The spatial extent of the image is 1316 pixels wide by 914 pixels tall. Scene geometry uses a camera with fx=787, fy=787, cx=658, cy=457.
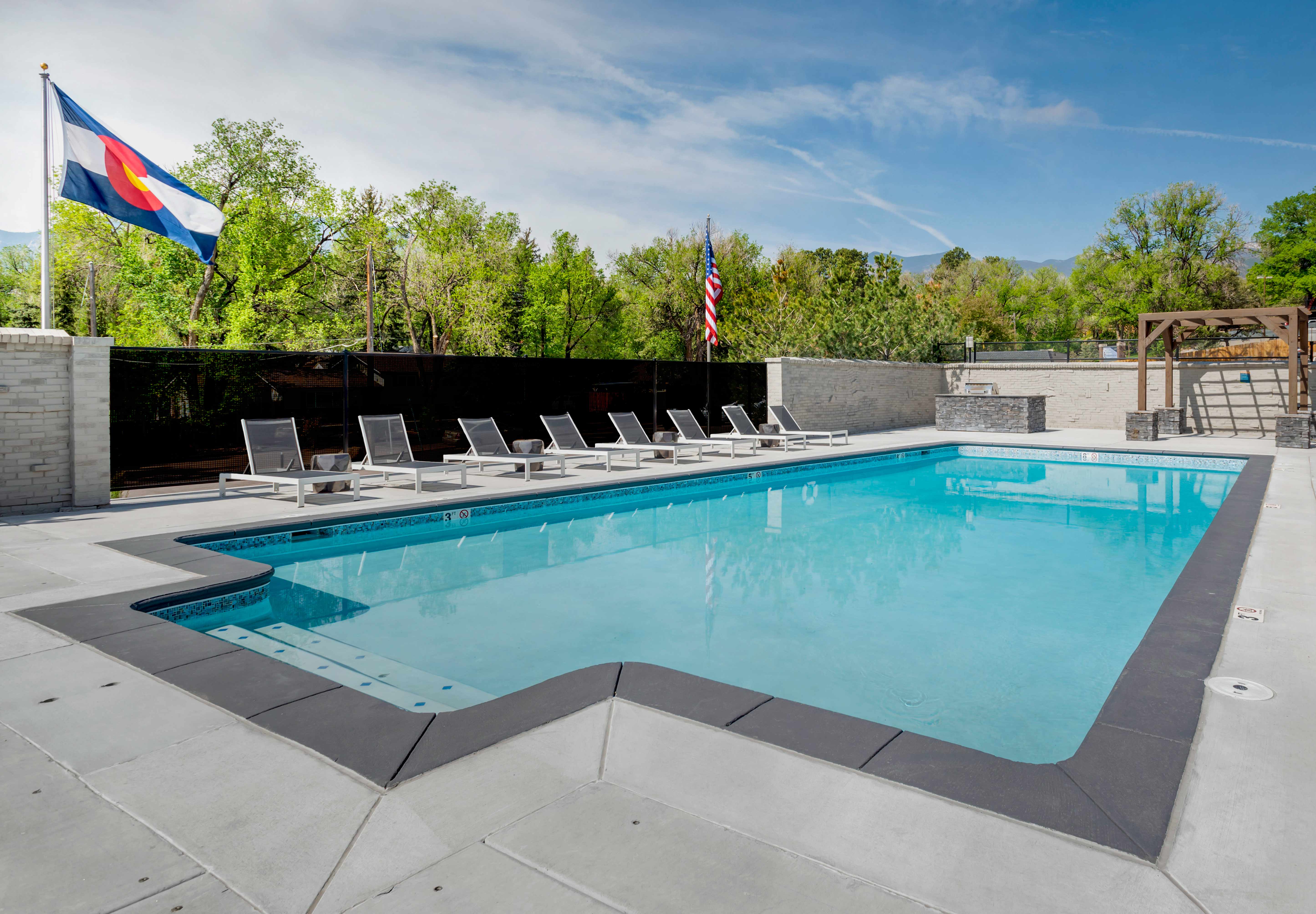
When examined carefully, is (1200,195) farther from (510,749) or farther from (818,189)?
(510,749)

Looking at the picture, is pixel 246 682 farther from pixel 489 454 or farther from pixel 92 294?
pixel 92 294

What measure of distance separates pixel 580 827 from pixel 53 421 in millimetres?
8107

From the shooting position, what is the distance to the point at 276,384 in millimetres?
10203

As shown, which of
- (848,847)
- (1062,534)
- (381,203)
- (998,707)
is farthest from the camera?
(381,203)

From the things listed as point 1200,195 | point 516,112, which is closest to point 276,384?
point 516,112

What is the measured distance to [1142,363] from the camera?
1709cm

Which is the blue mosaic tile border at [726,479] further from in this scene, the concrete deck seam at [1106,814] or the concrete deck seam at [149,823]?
the concrete deck seam at [1106,814]

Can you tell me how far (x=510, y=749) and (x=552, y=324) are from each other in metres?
43.3

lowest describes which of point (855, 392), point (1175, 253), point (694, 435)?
point (694, 435)

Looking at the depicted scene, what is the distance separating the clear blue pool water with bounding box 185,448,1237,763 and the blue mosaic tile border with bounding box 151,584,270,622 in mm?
49

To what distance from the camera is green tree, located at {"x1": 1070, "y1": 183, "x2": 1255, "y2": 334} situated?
42.5m

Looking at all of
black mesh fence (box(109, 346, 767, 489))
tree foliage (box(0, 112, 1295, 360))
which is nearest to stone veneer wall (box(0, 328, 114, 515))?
black mesh fence (box(109, 346, 767, 489))

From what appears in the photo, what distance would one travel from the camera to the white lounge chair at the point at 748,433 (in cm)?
1491

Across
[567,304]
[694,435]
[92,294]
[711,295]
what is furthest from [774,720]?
[567,304]
